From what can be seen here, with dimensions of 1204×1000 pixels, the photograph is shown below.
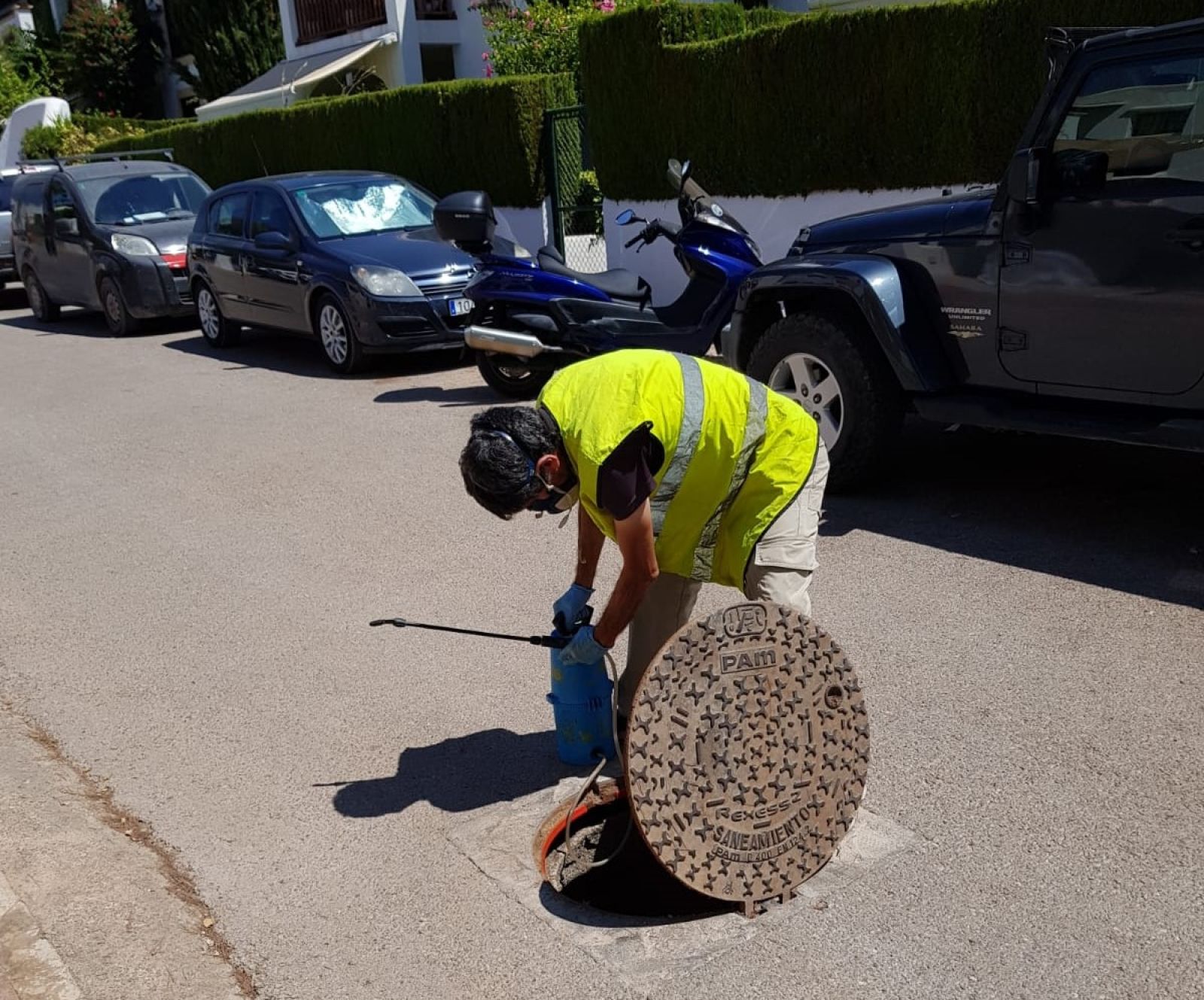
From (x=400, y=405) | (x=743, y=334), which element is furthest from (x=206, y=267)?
(x=743, y=334)

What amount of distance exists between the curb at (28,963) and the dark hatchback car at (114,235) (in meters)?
12.3

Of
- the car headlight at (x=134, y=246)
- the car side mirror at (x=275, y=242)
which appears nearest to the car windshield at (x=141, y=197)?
the car headlight at (x=134, y=246)

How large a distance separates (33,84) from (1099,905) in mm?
38398

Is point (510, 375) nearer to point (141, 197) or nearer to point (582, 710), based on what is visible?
point (582, 710)

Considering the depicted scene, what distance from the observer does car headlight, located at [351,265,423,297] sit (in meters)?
11.1

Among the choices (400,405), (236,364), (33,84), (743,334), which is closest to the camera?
(743,334)

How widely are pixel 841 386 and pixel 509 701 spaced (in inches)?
110

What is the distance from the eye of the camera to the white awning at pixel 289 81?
2562 cm

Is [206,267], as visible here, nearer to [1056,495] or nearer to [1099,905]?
[1056,495]

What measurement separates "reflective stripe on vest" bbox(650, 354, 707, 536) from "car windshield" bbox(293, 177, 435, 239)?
8959 millimetres

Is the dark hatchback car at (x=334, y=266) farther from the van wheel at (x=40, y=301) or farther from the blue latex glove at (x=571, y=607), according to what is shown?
the blue latex glove at (x=571, y=607)

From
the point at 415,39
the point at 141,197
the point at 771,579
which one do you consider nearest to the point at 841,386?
the point at 771,579

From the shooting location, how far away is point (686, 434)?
11.8ft

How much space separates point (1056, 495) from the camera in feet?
22.4
